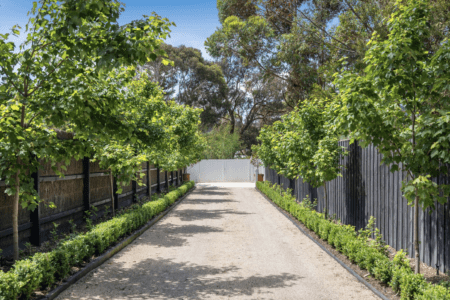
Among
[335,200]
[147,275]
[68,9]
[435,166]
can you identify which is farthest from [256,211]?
[68,9]

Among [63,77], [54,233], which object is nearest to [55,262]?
[54,233]

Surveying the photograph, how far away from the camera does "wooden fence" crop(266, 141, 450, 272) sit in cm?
576

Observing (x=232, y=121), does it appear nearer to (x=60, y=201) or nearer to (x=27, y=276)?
(x=60, y=201)

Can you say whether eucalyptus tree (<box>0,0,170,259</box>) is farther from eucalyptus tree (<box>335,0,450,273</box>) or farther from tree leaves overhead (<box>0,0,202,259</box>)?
eucalyptus tree (<box>335,0,450,273</box>)

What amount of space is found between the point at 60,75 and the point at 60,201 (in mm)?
4073

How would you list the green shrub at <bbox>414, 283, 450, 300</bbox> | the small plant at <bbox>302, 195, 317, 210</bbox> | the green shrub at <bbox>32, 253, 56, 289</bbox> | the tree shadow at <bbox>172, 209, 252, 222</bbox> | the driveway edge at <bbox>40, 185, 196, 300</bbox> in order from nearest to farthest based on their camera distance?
the green shrub at <bbox>414, 283, 450, 300</bbox>, the green shrub at <bbox>32, 253, 56, 289</bbox>, the driveway edge at <bbox>40, 185, 196, 300</bbox>, the small plant at <bbox>302, 195, 317, 210</bbox>, the tree shadow at <bbox>172, 209, 252, 222</bbox>

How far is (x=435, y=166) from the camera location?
4984 millimetres

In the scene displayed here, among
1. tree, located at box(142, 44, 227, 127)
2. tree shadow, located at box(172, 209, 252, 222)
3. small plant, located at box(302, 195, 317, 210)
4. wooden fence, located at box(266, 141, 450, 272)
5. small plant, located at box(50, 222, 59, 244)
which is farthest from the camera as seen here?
tree, located at box(142, 44, 227, 127)

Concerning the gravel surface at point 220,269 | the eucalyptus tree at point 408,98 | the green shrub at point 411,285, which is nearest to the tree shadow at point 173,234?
the gravel surface at point 220,269

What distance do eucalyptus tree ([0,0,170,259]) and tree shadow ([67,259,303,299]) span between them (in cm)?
140

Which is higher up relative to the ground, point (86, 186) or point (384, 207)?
point (86, 186)

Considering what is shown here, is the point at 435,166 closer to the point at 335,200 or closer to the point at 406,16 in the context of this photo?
the point at 406,16

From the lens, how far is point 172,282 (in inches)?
240

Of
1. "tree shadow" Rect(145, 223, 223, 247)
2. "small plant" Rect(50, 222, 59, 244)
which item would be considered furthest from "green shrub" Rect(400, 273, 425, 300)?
"small plant" Rect(50, 222, 59, 244)
